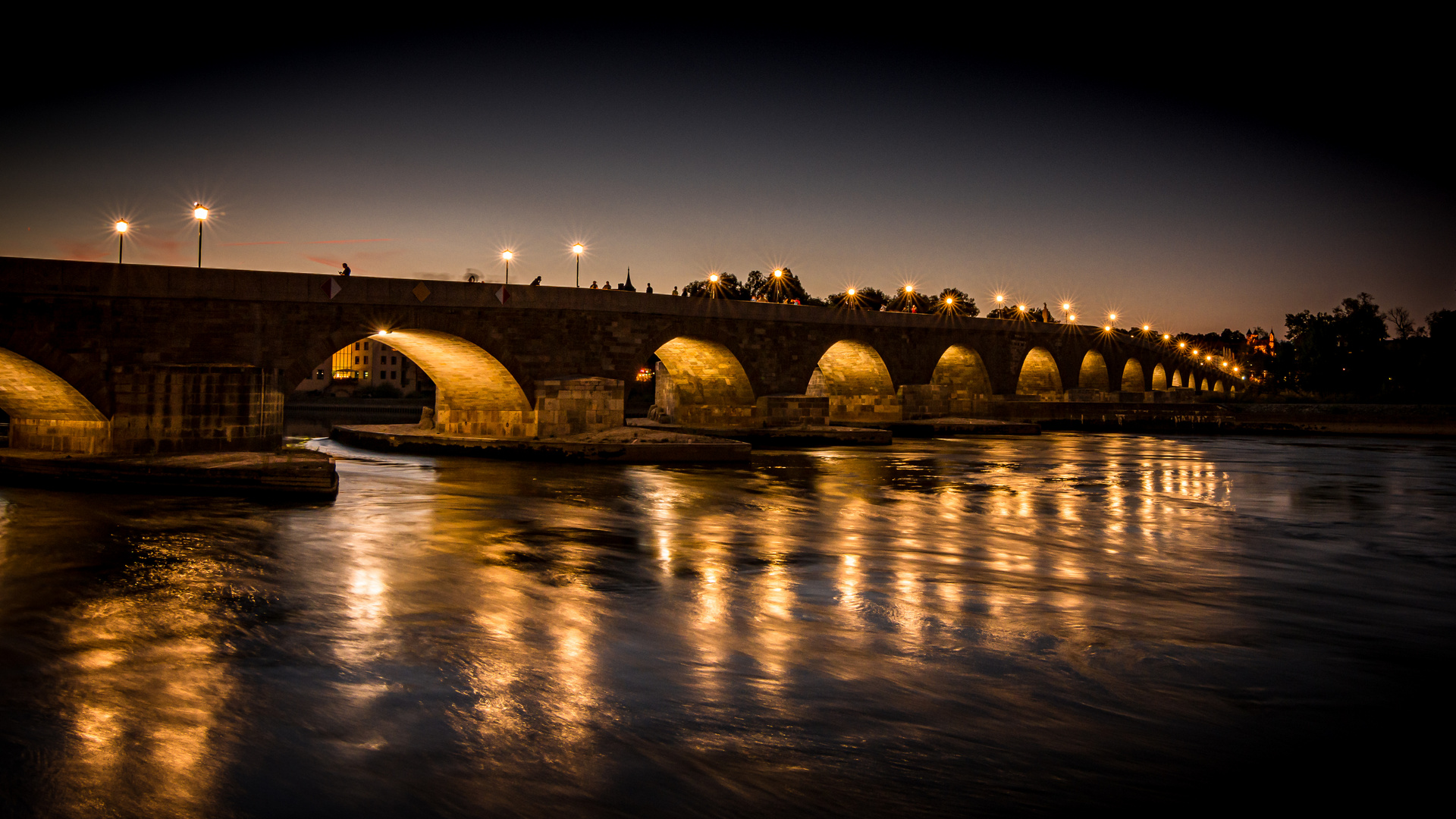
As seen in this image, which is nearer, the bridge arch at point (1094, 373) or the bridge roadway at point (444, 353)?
the bridge roadway at point (444, 353)

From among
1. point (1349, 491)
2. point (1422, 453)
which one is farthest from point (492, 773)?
point (1422, 453)

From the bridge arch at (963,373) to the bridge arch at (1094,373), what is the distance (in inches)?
→ 675

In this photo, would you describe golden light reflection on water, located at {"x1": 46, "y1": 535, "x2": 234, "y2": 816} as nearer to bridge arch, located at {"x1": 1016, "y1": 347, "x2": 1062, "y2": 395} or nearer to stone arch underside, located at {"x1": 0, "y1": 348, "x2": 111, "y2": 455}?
stone arch underside, located at {"x1": 0, "y1": 348, "x2": 111, "y2": 455}

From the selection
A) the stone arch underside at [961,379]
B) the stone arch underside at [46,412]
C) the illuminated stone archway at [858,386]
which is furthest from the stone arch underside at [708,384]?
the stone arch underside at [46,412]

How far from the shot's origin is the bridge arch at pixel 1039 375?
49094 mm

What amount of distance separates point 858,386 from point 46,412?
Answer: 93.2 ft

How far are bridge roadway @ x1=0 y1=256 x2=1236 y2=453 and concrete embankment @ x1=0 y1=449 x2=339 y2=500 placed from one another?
3.93 feet

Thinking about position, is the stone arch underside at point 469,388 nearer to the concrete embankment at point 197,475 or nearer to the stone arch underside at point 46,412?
the stone arch underside at point 46,412

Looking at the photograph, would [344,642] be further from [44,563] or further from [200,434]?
[200,434]

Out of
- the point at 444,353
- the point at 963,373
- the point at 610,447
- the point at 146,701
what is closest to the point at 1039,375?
the point at 963,373

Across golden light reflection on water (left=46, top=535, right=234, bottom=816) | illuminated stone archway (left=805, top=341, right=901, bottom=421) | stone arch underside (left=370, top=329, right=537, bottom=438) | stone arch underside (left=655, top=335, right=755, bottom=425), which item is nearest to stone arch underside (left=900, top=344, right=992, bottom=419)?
illuminated stone archway (left=805, top=341, right=901, bottom=421)

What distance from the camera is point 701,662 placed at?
6.68 metres

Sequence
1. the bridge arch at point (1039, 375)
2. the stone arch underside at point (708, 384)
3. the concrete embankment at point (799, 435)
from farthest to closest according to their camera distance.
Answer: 1. the bridge arch at point (1039, 375)
2. the stone arch underside at point (708, 384)
3. the concrete embankment at point (799, 435)

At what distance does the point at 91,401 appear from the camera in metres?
17.5
